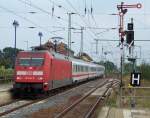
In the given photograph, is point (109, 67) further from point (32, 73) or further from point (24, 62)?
point (32, 73)

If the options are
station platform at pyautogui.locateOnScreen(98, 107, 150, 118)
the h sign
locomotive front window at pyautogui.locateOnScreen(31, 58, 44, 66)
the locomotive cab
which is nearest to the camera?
station platform at pyautogui.locateOnScreen(98, 107, 150, 118)

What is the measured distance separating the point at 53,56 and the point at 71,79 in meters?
11.9

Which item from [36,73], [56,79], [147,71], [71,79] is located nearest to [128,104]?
[36,73]

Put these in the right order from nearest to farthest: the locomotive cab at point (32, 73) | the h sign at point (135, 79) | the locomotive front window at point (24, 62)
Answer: the h sign at point (135, 79) → the locomotive cab at point (32, 73) → the locomotive front window at point (24, 62)

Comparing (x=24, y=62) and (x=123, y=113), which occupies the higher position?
(x=24, y=62)

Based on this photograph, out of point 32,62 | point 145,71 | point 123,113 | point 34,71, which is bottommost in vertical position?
point 123,113

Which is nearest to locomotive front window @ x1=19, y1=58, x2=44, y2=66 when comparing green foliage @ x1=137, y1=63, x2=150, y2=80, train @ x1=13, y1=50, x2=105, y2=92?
train @ x1=13, y1=50, x2=105, y2=92

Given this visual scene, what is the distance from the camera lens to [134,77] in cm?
2225

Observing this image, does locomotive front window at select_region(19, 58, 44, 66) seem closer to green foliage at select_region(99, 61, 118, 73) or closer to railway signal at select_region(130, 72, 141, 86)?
railway signal at select_region(130, 72, 141, 86)

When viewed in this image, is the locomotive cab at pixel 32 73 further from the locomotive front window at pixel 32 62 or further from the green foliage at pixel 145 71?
the green foliage at pixel 145 71

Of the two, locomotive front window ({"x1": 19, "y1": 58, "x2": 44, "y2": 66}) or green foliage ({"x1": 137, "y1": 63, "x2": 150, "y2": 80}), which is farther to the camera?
green foliage ({"x1": 137, "y1": 63, "x2": 150, "y2": 80})

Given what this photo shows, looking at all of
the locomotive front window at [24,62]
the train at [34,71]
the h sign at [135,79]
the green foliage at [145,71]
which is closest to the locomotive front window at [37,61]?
the train at [34,71]

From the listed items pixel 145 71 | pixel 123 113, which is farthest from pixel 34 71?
pixel 145 71

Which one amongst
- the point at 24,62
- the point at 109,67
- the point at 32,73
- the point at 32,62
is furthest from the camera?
the point at 109,67
